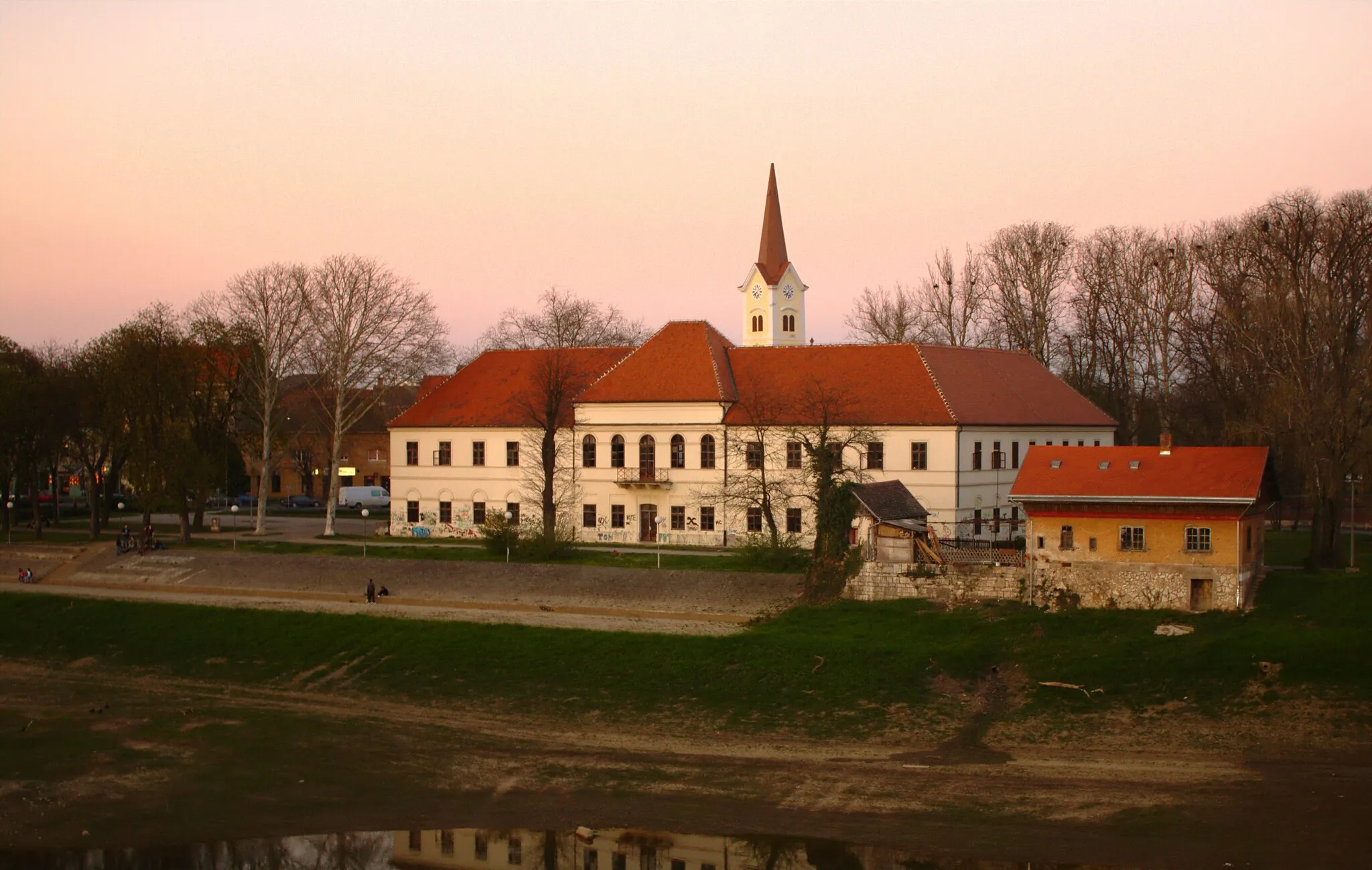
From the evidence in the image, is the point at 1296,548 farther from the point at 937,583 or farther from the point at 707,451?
the point at 707,451

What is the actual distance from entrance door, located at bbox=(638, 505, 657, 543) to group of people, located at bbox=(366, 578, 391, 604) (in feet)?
37.3

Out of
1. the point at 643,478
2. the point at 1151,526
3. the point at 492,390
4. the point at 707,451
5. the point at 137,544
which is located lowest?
the point at 137,544

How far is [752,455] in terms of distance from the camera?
2037 inches

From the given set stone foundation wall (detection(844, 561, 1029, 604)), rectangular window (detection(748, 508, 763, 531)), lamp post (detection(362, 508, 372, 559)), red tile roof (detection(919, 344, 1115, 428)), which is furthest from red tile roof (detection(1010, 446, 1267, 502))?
lamp post (detection(362, 508, 372, 559))

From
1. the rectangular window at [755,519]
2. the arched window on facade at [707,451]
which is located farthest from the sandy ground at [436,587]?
the arched window on facade at [707,451]

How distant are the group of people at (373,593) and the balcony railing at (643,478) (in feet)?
37.4

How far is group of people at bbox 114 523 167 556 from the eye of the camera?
2122 inches

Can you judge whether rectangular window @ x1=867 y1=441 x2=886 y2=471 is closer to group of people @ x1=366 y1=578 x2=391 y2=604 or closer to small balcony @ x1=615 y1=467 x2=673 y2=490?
small balcony @ x1=615 y1=467 x2=673 y2=490

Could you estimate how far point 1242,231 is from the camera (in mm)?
56000

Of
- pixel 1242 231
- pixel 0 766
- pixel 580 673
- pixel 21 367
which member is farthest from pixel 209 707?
pixel 1242 231

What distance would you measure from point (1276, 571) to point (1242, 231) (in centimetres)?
2177

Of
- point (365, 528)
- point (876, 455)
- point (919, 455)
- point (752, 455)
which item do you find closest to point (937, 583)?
point (919, 455)

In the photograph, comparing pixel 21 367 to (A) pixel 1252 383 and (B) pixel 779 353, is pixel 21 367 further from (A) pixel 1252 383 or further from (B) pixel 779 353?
(A) pixel 1252 383

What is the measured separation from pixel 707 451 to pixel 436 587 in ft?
42.0
